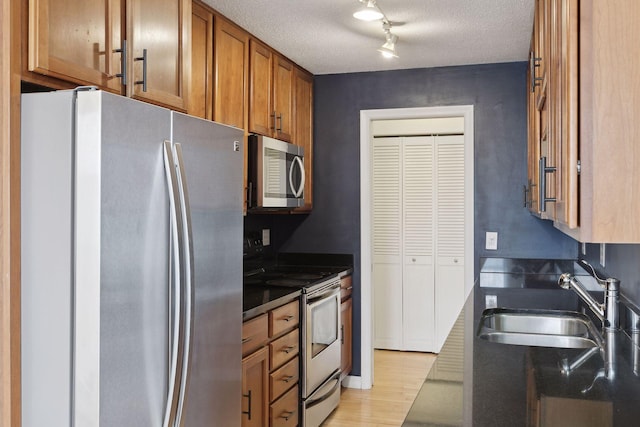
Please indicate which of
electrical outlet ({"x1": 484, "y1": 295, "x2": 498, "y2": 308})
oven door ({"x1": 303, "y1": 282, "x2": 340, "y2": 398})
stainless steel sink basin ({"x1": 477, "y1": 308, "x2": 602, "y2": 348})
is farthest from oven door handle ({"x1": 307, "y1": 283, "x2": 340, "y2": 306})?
stainless steel sink basin ({"x1": 477, "y1": 308, "x2": 602, "y2": 348})

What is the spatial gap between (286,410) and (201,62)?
179cm

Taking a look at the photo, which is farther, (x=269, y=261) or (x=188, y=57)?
(x=269, y=261)

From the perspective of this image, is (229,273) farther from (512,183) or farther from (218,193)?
(512,183)

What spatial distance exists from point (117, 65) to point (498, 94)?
2.82 meters

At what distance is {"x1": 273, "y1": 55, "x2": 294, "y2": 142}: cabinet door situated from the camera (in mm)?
3666

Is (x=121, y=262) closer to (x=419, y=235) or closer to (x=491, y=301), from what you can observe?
(x=491, y=301)

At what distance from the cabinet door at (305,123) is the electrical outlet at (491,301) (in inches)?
61.3

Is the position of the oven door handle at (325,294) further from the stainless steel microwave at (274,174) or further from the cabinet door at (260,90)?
the cabinet door at (260,90)

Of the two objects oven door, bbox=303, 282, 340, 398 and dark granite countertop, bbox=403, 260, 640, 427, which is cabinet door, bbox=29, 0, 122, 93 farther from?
oven door, bbox=303, 282, 340, 398

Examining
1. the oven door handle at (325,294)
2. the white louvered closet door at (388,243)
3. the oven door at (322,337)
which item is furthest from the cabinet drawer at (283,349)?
the white louvered closet door at (388,243)

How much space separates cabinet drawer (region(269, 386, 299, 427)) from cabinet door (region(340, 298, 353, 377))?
0.86m

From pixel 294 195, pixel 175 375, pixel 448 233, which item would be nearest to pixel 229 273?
pixel 175 375

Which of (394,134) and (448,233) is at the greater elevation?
(394,134)

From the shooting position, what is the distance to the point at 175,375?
1.77 m
